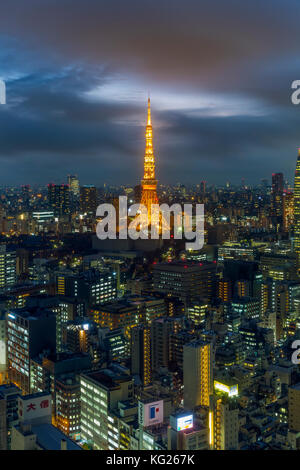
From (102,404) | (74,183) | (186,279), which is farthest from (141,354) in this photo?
(74,183)

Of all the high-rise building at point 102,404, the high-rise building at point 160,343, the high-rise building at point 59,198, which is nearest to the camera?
the high-rise building at point 102,404

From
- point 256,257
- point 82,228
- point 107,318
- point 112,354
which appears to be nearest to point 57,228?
point 82,228

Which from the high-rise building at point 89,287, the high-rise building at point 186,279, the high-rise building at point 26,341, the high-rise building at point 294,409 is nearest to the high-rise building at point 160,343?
the high-rise building at point 26,341

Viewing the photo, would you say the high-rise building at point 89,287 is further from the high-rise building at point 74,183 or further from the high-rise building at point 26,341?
the high-rise building at point 74,183

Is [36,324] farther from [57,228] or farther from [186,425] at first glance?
[57,228]

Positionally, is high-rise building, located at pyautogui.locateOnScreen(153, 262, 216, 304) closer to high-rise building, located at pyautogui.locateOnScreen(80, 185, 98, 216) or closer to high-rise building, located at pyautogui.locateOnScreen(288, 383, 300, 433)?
high-rise building, located at pyautogui.locateOnScreen(288, 383, 300, 433)

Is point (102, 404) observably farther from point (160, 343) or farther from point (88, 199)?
point (88, 199)
